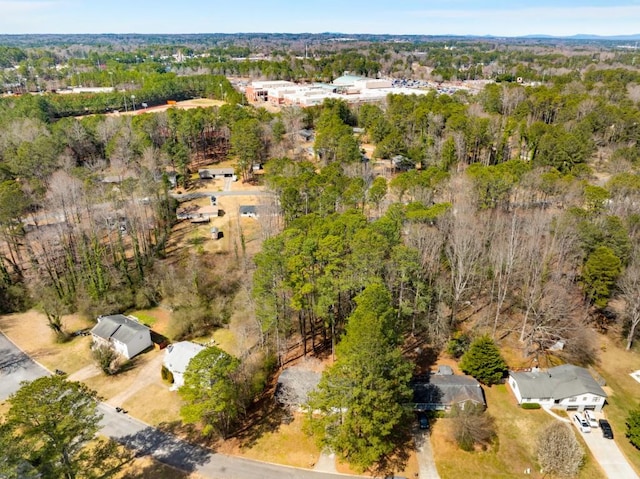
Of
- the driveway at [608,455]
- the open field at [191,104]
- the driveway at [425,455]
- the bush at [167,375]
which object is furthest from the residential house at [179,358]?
the open field at [191,104]

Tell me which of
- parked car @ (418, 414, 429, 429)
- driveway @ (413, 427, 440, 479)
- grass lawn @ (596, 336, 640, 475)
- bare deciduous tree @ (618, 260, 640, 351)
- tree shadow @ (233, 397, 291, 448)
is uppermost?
bare deciduous tree @ (618, 260, 640, 351)

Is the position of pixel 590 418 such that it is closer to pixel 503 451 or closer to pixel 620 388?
pixel 620 388

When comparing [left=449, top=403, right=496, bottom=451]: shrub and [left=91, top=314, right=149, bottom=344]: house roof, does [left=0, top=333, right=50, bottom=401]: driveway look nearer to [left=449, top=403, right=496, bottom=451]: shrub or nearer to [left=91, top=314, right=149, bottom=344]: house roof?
[left=91, top=314, right=149, bottom=344]: house roof

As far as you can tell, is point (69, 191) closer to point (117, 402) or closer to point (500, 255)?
point (117, 402)

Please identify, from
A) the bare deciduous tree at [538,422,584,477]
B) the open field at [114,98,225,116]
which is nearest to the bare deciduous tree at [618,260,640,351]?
the bare deciduous tree at [538,422,584,477]

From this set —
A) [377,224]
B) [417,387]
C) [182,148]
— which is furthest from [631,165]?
[182,148]

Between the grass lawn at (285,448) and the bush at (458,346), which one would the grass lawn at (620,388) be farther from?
the grass lawn at (285,448)
